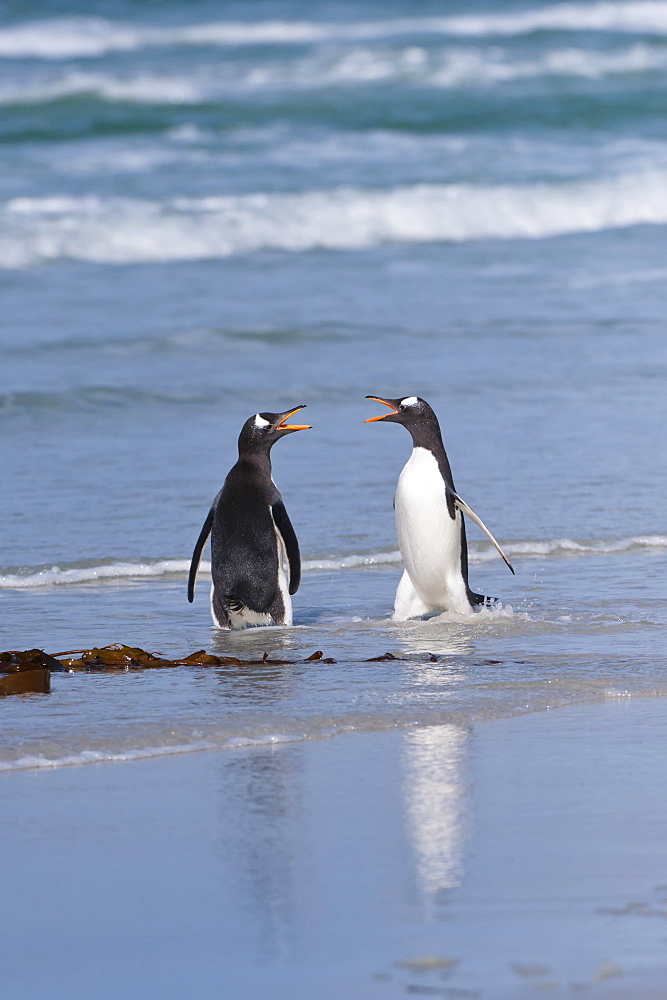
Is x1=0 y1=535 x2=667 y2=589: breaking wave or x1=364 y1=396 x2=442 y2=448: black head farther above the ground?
x1=364 y1=396 x2=442 y2=448: black head

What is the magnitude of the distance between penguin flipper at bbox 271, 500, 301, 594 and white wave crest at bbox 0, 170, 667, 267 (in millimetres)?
9907

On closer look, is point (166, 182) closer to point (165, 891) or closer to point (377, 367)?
point (377, 367)

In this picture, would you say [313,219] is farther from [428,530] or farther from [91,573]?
[428,530]

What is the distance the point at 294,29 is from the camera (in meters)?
26.4

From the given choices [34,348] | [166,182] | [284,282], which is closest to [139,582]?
[34,348]

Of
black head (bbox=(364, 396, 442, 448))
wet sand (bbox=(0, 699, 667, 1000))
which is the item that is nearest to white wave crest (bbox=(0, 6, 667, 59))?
black head (bbox=(364, 396, 442, 448))

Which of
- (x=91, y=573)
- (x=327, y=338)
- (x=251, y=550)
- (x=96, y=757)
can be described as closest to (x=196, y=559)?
(x=251, y=550)

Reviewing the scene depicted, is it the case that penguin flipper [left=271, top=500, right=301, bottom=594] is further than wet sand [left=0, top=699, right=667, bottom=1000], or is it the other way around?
penguin flipper [left=271, top=500, right=301, bottom=594]

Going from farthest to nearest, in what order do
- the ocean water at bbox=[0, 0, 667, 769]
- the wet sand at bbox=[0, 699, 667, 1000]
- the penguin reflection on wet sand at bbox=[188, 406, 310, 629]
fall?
the penguin reflection on wet sand at bbox=[188, 406, 310, 629]
the ocean water at bbox=[0, 0, 667, 769]
the wet sand at bbox=[0, 699, 667, 1000]

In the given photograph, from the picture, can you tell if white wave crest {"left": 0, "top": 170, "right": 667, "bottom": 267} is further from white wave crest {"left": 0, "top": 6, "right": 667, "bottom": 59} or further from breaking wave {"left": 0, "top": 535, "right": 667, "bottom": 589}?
breaking wave {"left": 0, "top": 535, "right": 667, "bottom": 589}

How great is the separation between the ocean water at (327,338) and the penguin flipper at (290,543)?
5.6 inches

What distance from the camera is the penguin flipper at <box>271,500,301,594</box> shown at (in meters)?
4.84

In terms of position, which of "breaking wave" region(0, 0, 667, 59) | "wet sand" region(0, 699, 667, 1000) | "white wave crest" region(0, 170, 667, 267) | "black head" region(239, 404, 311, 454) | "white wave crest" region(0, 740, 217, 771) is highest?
"breaking wave" region(0, 0, 667, 59)

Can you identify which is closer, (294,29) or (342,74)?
(342,74)
